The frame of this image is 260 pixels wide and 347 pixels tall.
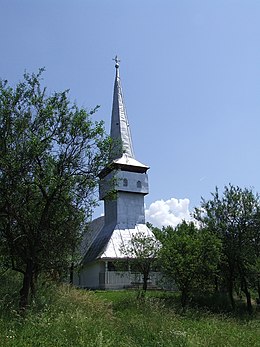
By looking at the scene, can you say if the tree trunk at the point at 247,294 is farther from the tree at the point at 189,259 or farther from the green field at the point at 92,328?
the green field at the point at 92,328

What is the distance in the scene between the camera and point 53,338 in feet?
31.8

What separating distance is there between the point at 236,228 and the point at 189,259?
6844 mm

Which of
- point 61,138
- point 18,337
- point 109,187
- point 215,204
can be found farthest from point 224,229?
point 18,337

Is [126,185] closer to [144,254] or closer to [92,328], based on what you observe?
[144,254]

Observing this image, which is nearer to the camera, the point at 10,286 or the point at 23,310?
the point at 23,310

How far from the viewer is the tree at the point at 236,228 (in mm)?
26375

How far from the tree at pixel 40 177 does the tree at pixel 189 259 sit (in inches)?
304

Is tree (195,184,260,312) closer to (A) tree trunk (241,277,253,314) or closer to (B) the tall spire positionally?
(A) tree trunk (241,277,253,314)

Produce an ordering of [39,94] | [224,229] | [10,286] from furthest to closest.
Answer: [224,229], [10,286], [39,94]

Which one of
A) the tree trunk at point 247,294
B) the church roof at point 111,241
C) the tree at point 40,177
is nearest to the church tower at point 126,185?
the church roof at point 111,241

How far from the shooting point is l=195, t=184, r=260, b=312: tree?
86.5 ft

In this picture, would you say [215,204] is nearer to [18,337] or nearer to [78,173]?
[78,173]

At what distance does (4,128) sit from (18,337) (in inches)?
259

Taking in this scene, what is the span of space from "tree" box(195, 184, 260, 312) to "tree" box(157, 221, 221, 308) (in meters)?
3.14
